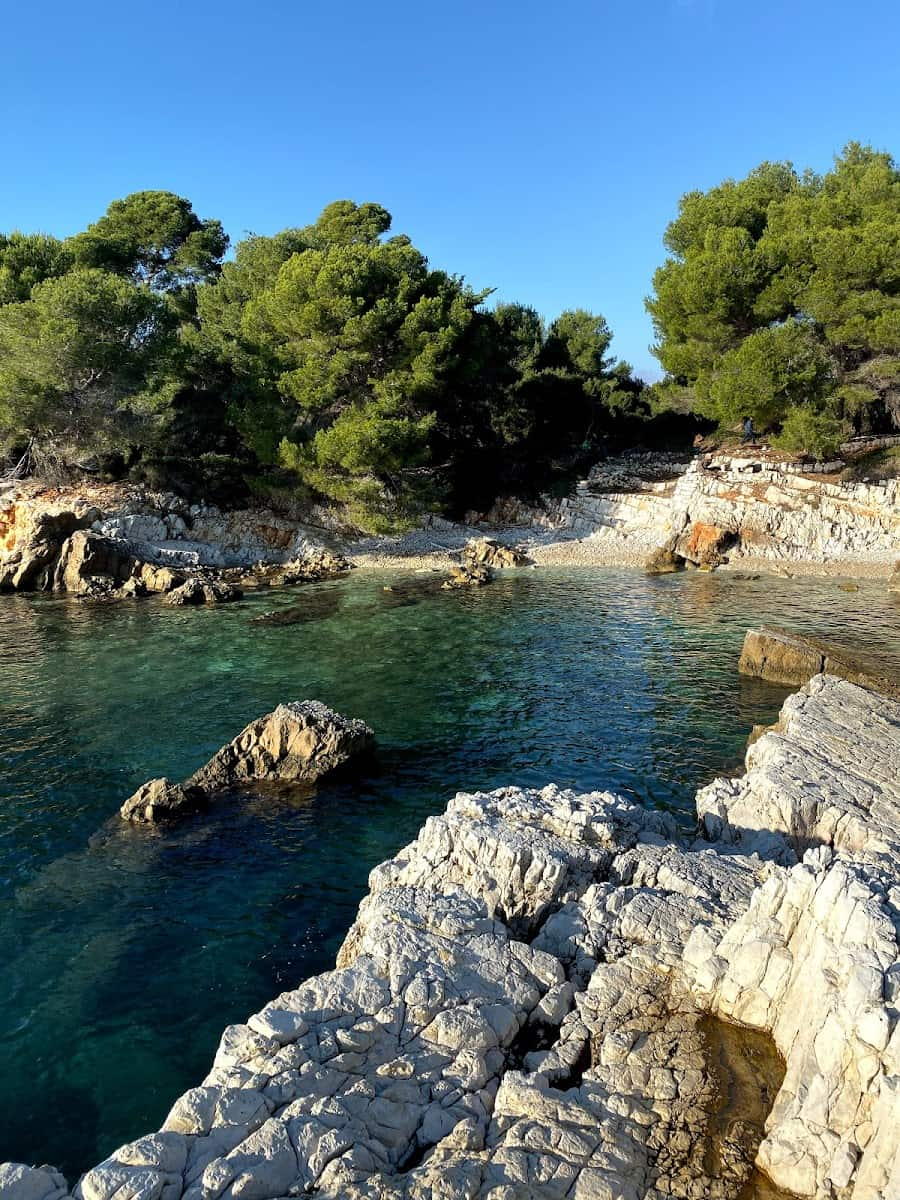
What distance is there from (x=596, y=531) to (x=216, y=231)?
137 feet

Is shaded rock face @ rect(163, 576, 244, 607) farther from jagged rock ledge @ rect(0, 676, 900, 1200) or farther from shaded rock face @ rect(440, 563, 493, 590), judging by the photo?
jagged rock ledge @ rect(0, 676, 900, 1200)

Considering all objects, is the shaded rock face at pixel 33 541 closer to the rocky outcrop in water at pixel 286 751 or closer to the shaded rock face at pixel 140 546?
the shaded rock face at pixel 140 546

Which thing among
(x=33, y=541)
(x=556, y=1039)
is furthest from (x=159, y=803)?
(x=33, y=541)

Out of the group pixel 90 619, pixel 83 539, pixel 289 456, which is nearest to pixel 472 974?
pixel 90 619

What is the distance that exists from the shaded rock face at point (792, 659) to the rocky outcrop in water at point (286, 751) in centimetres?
1330

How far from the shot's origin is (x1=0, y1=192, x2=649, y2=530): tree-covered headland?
4084cm

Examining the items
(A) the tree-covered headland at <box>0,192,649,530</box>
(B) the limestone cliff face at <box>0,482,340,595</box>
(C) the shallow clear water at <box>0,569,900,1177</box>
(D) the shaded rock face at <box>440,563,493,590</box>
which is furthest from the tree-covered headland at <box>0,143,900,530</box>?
(C) the shallow clear water at <box>0,569,900,1177</box>

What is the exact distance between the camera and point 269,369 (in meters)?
46.9

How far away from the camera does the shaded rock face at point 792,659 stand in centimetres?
2261

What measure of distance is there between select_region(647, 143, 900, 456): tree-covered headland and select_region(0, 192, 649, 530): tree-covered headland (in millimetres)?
13435

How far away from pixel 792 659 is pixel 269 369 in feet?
119

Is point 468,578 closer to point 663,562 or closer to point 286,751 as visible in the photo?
point 663,562

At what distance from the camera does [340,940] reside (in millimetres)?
11547

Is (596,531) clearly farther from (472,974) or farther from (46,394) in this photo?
(472,974)
